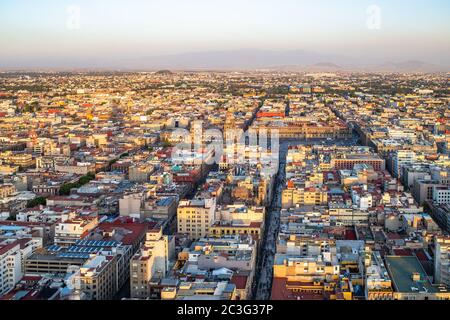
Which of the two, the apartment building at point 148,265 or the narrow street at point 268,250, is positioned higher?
the apartment building at point 148,265

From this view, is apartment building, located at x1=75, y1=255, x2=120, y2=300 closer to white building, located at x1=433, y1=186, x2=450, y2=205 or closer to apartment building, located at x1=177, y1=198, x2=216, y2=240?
apartment building, located at x1=177, y1=198, x2=216, y2=240

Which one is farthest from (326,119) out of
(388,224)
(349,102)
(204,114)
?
(388,224)

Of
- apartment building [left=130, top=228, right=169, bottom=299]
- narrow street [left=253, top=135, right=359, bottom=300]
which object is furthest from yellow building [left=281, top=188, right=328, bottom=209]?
apartment building [left=130, top=228, right=169, bottom=299]

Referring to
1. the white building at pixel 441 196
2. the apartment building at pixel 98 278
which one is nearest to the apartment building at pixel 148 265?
the apartment building at pixel 98 278

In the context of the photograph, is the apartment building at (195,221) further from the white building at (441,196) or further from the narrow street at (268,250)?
the white building at (441,196)

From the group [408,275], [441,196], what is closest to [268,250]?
[408,275]

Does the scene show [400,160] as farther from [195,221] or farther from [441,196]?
[195,221]
